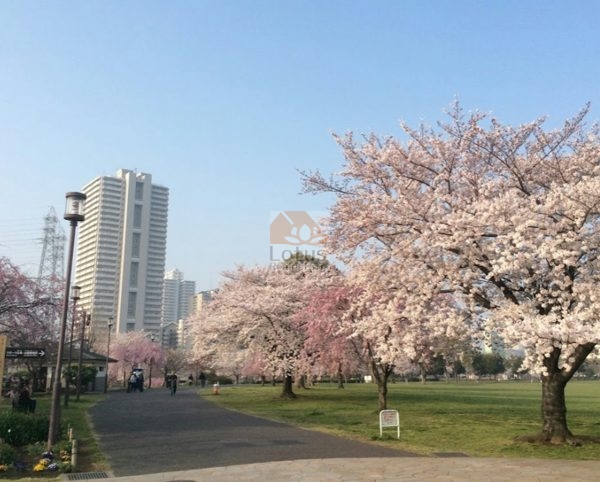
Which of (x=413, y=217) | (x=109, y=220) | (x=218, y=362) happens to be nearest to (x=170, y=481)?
(x=413, y=217)

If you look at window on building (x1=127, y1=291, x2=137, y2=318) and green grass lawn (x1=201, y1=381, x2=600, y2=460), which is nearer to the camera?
green grass lawn (x1=201, y1=381, x2=600, y2=460)

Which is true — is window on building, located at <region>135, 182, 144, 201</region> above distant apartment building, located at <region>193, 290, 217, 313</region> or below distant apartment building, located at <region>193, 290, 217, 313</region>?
above

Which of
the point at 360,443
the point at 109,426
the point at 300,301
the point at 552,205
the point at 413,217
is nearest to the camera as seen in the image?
the point at 552,205

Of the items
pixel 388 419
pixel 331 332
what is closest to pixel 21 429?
pixel 388 419

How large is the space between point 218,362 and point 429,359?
19.1 metres

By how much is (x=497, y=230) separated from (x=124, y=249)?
10284 centimetres

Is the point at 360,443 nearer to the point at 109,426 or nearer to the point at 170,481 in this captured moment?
the point at 170,481

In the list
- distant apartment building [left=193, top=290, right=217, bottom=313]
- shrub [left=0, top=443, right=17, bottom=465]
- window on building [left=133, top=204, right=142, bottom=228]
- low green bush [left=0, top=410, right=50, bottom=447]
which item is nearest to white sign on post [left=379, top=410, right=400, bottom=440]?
low green bush [left=0, top=410, right=50, bottom=447]

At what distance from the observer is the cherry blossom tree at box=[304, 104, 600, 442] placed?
491 inches

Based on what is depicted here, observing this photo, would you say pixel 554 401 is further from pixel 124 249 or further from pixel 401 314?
pixel 124 249

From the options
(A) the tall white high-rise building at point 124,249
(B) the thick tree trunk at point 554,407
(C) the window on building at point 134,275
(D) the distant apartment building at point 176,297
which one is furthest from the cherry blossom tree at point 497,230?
(D) the distant apartment building at point 176,297

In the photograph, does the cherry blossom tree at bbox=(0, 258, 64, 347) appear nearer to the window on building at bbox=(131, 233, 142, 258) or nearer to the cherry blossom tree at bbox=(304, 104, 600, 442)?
the cherry blossom tree at bbox=(304, 104, 600, 442)

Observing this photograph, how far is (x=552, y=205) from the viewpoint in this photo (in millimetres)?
12617

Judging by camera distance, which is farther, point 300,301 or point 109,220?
point 109,220
